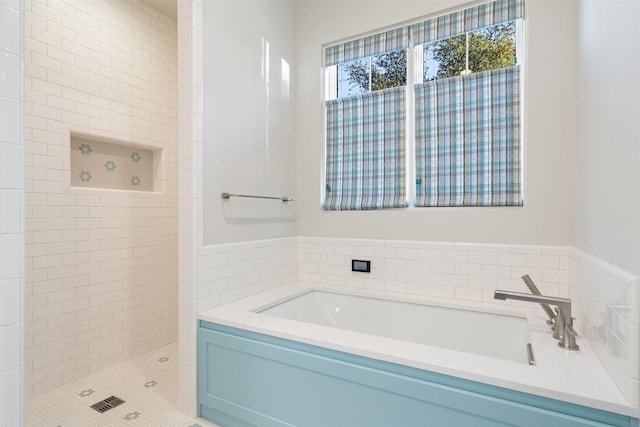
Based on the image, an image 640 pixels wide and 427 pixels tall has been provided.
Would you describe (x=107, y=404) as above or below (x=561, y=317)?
below

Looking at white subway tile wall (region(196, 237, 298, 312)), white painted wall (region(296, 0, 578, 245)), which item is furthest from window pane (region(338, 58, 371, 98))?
white subway tile wall (region(196, 237, 298, 312))

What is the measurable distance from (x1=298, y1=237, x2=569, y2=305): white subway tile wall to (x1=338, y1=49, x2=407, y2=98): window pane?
1277 mm

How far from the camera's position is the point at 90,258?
8.04 feet

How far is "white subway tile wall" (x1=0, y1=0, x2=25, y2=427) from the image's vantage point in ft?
2.89

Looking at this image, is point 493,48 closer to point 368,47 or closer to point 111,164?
point 368,47

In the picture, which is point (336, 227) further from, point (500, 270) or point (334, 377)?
point (334, 377)

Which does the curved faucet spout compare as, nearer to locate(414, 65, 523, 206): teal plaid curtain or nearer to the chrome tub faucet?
the chrome tub faucet

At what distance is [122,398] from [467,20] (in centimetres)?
351

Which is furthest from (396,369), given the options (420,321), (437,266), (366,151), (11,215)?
(366,151)

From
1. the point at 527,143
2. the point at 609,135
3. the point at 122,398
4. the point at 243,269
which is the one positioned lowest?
the point at 122,398

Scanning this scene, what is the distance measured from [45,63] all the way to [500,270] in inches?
133

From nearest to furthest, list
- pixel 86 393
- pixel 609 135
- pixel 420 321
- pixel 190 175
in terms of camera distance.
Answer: pixel 609 135
pixel 190 175
pixel 86 393
pixel 420 321

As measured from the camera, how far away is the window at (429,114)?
7.26 feet

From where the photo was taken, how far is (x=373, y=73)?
8.91 ft
